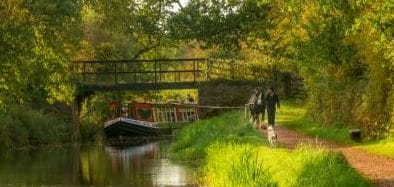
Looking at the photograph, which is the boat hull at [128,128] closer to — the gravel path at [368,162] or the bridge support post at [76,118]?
the bridge support post at [76,118]

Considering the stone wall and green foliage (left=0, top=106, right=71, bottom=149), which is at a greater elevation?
the stone wall

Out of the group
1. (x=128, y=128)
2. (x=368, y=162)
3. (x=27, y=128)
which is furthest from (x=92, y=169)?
(x=128, y=128)

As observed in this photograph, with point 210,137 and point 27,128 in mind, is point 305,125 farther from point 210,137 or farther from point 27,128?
point 27,128

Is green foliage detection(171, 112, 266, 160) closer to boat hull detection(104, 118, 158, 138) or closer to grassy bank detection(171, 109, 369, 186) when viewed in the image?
grassy bank detection(171, 109, 369, 186)

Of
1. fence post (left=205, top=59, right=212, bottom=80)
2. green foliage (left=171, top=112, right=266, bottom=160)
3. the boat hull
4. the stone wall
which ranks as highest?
fence post (left=205, top=59, right=212, bottom=80)

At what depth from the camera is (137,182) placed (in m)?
21.9

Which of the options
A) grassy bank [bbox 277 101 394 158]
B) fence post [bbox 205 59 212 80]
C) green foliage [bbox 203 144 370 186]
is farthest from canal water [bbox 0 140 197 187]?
fence post [bbox 205 59 212 80]

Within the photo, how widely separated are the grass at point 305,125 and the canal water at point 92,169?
17.9 feet

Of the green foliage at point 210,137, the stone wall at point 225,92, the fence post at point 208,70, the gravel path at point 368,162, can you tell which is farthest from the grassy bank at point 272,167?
the fence post at point 208,70

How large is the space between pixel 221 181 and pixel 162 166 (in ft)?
28.6

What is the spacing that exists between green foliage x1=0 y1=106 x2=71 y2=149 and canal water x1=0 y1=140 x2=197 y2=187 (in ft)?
8.55

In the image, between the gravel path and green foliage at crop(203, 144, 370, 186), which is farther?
the gravel path

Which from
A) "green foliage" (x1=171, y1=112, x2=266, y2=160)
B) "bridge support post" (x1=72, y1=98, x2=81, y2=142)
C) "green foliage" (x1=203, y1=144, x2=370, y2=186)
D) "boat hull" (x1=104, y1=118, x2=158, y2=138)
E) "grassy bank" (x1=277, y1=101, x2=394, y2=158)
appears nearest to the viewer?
"green foliage" (x1=203, y1=144, x2=370, y2=186)

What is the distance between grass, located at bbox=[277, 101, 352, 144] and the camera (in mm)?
26703
